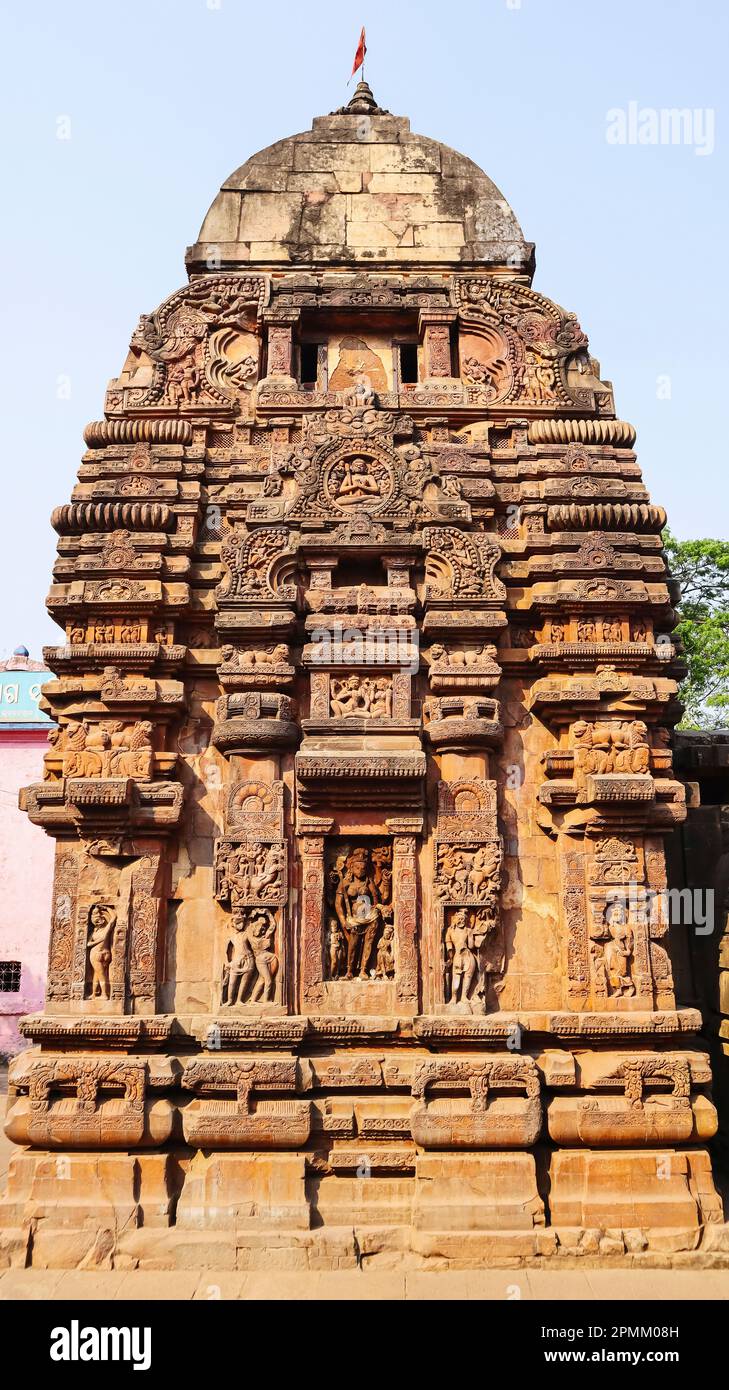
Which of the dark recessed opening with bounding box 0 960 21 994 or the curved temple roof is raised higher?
the curved temple roof

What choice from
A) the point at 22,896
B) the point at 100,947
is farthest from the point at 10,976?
the point at 100,947

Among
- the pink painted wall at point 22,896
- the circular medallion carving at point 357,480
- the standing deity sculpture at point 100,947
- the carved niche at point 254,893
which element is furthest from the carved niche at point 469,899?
the pink painted wall at point 22,896

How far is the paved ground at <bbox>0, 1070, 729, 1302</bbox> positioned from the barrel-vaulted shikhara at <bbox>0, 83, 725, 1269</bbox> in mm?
159

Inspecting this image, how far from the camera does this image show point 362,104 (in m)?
12.4

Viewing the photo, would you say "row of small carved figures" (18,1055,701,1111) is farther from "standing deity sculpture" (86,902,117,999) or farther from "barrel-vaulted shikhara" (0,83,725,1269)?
"standing deity sculpture" (86,902,117,999)

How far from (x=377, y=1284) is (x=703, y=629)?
17.9 metres

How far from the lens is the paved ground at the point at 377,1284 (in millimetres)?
7016

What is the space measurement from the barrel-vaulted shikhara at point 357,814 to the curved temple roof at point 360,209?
2.17 ft

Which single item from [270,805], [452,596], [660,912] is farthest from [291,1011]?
[452,596]

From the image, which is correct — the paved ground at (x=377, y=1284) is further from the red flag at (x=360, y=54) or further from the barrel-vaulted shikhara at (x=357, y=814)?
the red flag at (x=360, y=54)

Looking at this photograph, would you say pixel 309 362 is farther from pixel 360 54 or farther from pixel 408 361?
pixel 360 54

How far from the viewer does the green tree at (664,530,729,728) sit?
72.5 feet

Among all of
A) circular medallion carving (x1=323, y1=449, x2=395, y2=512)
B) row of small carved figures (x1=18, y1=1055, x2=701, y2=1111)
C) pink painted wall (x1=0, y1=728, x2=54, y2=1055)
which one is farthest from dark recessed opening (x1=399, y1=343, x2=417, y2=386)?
pink painted wall (x1=0, y1=728, x2=54, y2=1055)

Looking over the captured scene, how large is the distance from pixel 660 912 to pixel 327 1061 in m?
2.99
